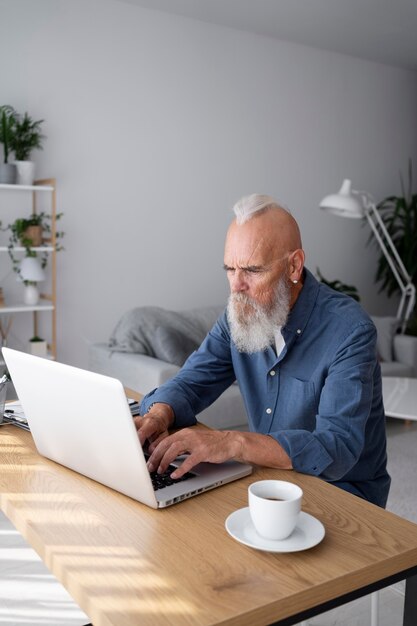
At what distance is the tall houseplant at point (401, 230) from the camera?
5.57m

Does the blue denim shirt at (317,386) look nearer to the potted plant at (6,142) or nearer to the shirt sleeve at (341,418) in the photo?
the shirt sleeve at (341,418)

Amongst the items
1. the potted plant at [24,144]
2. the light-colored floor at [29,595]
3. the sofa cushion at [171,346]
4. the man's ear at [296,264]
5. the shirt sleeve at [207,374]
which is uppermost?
the potted plant at [24,144]

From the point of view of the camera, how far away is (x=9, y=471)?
1.21 m

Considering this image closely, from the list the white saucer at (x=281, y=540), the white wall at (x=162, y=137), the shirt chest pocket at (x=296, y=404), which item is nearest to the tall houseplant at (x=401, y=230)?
the white wall at (x=162, y=137)

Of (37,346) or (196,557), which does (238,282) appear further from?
(37,346)

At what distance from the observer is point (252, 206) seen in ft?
4.62

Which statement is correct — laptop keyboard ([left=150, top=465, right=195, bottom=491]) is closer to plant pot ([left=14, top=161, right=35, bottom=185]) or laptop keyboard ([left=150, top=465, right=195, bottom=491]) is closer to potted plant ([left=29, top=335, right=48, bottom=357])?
potted plant ([left=29, top=335, right=48, bottom=357])

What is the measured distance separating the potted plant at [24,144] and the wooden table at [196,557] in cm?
290

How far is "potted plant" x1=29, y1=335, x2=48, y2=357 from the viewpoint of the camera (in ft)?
12.6

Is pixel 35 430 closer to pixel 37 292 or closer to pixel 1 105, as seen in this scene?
pixel 37 292

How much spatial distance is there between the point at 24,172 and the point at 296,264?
270cm

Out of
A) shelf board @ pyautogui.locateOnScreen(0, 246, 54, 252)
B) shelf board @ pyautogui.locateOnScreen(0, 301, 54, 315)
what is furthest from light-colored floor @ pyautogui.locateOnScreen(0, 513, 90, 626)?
shelf board @ pyautogui.locateOnScreen(0, 246, 54, 252)

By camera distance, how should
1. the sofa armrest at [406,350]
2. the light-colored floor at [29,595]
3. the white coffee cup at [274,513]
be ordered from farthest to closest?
1. the sofa armrest at [406,350]
2. the light-colored floor at [29,595]
3. the white coffee cup at [274,513]

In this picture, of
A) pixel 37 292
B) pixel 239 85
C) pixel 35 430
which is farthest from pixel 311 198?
pixel 35 430
